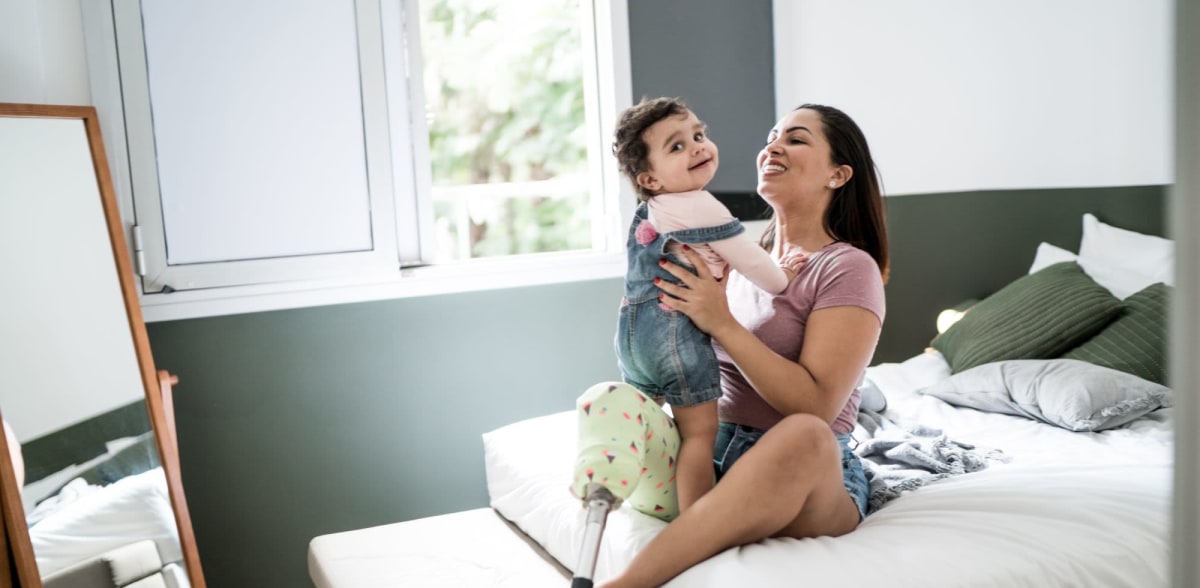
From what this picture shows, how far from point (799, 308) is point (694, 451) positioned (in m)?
0.38

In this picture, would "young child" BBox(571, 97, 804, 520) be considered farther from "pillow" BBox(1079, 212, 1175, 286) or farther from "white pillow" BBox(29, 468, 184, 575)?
"pillow" BBox(1079, 212, 1175, 286)

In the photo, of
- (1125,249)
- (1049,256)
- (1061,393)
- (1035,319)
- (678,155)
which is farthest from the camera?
(1049,256)

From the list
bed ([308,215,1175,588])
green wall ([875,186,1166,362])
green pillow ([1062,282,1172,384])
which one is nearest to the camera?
bed ([308,215,1175,588])

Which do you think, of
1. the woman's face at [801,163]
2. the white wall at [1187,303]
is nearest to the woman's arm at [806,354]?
the woman's face at [801,163]

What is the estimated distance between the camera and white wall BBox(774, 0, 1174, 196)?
117 inches

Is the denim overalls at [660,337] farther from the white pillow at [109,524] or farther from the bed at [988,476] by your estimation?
the white pillow at [109,524]

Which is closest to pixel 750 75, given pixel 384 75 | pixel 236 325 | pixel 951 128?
pixel 951 128

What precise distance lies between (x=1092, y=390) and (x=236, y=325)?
2383mm

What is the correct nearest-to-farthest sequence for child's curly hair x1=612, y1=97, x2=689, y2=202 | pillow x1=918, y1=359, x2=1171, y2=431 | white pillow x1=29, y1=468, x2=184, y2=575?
child's curly hair x1=612, y1=97, x2=689, y2=202, white pillow x1=29, y1=468, x2=184, y2=575, pillow x1=918, y1=359, x2=1171, y2=431

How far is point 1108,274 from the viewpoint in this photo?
2.89m

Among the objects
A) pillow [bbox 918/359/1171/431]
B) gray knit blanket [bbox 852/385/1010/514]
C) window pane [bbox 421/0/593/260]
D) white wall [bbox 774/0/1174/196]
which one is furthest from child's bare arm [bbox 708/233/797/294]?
window pane [bbox 421/0/593/260]

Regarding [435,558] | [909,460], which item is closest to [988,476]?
[909,460]

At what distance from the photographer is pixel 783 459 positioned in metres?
1.61

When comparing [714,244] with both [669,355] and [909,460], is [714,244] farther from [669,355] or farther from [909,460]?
[909,460]
